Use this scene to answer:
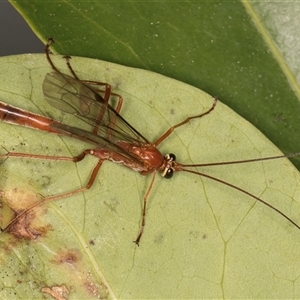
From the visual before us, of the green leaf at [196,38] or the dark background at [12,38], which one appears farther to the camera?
the dark background at [12,38]

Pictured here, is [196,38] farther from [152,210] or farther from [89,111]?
[152,210]

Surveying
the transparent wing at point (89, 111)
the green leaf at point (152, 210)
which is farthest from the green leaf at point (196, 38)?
the transparent wing at point (89, 111)

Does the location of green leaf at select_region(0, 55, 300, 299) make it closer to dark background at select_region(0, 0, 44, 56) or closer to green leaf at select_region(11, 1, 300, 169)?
green leaf at select_region(11, 1, 300, 169)

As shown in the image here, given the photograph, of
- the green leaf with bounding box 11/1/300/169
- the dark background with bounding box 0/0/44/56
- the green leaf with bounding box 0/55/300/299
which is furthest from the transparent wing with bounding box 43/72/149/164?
the dark background with bounding box 0/0/44/56

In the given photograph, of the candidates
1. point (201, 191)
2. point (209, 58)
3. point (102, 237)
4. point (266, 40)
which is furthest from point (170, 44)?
point (102, 237)

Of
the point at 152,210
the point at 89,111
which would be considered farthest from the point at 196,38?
the point at 152,210

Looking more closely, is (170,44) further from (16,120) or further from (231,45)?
(16,120)

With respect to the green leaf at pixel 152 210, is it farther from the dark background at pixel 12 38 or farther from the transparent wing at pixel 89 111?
the dark background at pixel 12 38
